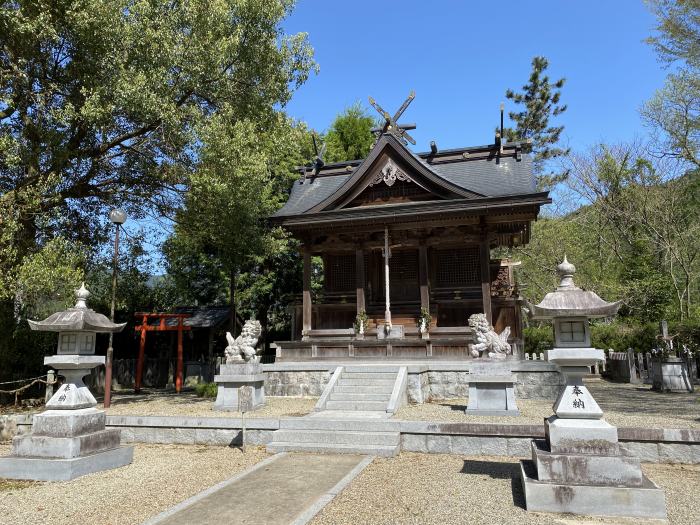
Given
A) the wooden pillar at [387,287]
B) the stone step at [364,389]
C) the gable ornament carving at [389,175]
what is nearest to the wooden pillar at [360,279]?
the wooden pillar at [387,287]

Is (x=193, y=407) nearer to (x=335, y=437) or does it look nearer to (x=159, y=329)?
(x=335, y=437)

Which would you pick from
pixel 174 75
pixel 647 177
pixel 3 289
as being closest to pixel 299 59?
pixel 174 75

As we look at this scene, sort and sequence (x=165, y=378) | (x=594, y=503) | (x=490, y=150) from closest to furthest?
(x=594, y=503) < (x=490, y=150) < (x=165, y=378)

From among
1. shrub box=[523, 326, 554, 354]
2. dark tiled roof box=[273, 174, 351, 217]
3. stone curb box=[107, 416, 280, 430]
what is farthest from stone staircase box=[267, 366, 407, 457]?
shrub box=[523, 326, 554, 354]

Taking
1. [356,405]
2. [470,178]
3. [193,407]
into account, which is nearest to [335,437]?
[356,405]

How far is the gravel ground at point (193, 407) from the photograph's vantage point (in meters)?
11.6

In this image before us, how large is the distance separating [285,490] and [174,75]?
460 inches

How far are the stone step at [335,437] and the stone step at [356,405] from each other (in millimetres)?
2298

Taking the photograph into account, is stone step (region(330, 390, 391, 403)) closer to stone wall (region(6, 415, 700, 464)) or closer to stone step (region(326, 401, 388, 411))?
stone step (region(326, 401, 388, 411))

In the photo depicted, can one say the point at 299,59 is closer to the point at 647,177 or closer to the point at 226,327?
the point at 226,327

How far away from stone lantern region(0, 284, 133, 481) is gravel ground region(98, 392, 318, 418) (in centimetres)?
344

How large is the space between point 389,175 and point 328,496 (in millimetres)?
13662

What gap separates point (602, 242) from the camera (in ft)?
102

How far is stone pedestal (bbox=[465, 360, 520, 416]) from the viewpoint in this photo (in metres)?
10.8
